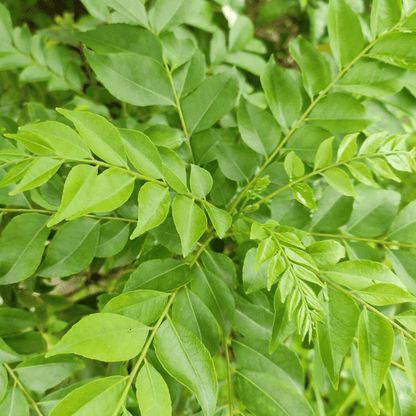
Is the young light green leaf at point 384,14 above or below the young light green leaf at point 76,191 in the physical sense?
above

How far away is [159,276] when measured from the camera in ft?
1.26

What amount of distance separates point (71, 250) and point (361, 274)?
35 cm

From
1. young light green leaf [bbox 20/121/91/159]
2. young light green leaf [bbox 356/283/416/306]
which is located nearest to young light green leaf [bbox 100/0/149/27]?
young light green leaf [bbox 20/121/91/159]

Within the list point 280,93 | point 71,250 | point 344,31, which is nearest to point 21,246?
point 71,250

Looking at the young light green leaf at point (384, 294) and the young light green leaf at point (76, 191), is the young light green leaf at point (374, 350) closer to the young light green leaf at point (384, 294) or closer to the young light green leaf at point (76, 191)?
the young light green leaf at point (384, 294)

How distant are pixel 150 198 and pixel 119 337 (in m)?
0.14

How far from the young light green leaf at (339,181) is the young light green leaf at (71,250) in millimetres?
310

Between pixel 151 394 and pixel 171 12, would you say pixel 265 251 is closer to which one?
pixel 151 394

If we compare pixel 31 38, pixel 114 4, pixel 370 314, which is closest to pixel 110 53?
pixel 114 4

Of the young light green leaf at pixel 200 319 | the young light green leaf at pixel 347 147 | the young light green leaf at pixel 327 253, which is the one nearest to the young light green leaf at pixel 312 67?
the young light green leaf at pixel 347 147

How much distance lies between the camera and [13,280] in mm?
388

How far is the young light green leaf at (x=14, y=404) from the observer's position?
36 cm

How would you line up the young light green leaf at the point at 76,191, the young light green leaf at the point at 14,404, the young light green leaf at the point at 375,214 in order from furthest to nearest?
the young light green leaf at the point at 375,214 < the young light green leaf at the point at 14,404 < the young light green leaf at the point at 76,191

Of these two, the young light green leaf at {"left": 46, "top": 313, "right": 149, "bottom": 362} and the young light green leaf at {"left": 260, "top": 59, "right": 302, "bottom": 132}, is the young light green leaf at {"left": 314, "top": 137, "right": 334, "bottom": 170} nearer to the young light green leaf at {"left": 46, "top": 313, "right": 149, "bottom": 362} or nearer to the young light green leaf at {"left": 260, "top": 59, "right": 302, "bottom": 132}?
the young light green leaf at {"left": 260, "top": 59, "right": 302, "bottom": 132}
